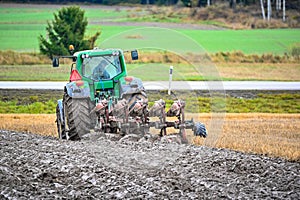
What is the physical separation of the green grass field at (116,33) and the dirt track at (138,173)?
35.6 metres

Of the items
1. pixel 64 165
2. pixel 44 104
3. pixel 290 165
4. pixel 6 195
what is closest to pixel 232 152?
pixel 290 165

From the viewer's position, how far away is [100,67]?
15.7 m

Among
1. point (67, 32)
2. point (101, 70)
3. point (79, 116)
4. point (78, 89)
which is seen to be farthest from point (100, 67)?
point (67, 32)

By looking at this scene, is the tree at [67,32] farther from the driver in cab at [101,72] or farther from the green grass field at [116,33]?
the driver in cab at [101,72]

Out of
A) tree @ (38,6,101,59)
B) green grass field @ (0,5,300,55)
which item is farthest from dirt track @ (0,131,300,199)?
green grass field @ (0,5,300,55)

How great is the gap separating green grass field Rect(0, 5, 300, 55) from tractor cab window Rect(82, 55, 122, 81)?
32838mm

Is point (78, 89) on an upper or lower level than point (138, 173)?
upper

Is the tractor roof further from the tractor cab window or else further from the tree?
the tree

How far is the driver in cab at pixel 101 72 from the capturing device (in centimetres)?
1556

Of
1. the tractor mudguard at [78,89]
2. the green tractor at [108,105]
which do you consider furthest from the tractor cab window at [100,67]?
the tractor mudguard at [78,89]

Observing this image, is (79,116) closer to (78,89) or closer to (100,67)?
(78,89)

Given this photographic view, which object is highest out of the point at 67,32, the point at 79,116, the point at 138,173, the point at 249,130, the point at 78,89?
the point at 78,89

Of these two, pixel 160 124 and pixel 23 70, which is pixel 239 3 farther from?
pixel 160 124

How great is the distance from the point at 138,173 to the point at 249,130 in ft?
25.3
